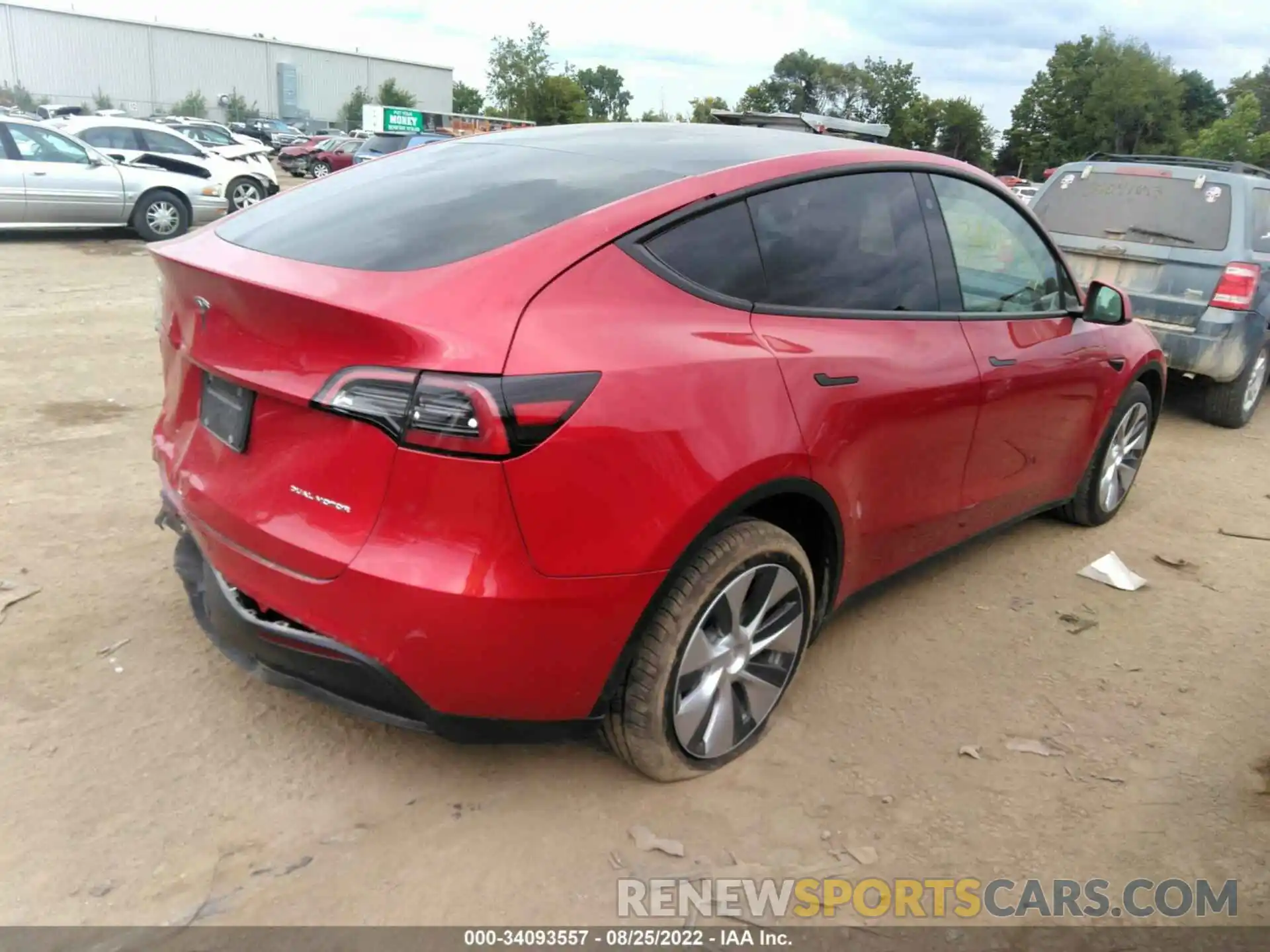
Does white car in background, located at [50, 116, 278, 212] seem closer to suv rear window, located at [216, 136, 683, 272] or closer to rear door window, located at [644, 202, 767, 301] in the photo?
suv rear window, located at [216, 136, 683, 272]

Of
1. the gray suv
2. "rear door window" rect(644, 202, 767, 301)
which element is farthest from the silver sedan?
"rear door window" rect(644, 202, 767, 301)

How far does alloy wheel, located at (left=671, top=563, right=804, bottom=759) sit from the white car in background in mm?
12925

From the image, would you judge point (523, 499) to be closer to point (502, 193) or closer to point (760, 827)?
point (502, 193)

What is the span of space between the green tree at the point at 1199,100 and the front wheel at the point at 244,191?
82338mm

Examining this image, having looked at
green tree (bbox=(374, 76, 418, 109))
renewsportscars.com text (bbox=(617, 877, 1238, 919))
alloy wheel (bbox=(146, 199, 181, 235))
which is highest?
green tree (bbox=(374, 76, 418, 109))

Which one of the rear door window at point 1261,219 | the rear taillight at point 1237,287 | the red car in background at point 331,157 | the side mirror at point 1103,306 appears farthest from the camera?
the red car in background at point 331,157

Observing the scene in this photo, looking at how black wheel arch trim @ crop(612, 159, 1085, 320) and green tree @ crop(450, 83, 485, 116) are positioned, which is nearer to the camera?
black wheel arch trim @ crop(612, 159, 1085, 320)

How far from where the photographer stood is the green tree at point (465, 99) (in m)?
108

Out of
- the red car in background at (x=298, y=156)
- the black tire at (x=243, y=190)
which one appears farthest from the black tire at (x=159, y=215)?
the red car in background at (x=298, y=156)

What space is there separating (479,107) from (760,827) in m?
112

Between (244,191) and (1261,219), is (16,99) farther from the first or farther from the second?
(1261,219)

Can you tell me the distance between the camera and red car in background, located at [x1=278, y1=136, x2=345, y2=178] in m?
33.0

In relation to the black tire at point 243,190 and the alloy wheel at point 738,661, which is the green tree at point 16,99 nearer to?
the black tire at point 243,190

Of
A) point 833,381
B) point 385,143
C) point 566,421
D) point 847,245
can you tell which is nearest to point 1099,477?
point 847,245
